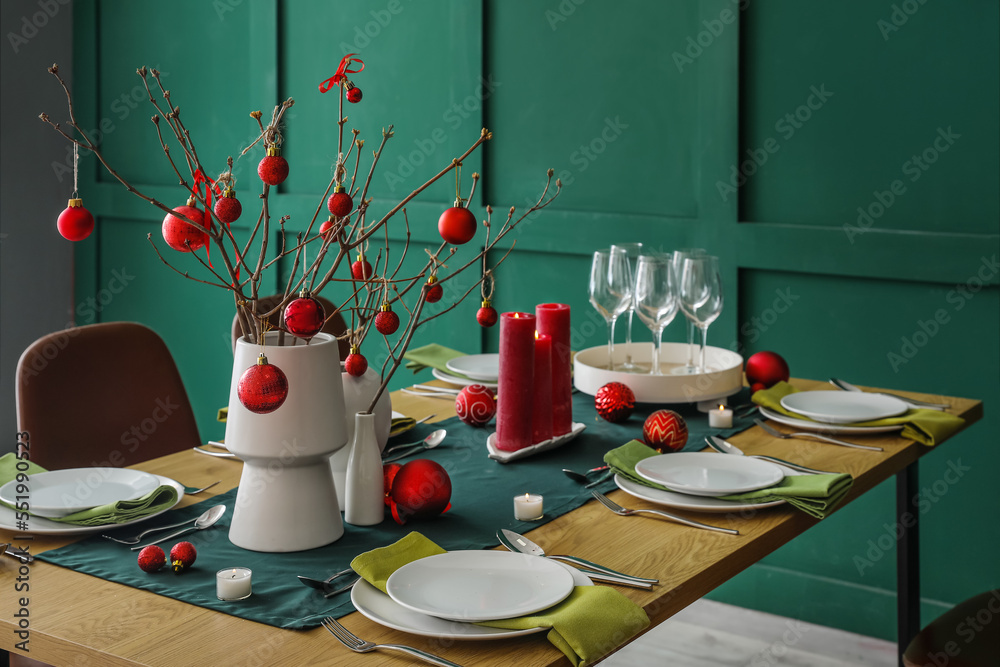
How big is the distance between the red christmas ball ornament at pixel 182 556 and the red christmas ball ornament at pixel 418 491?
0.84 feet

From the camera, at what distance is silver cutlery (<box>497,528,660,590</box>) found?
1.07m

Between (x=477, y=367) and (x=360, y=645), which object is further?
(x=477, y=367)

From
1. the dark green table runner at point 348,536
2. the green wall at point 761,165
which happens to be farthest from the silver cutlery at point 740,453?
the green wall at point 761,165

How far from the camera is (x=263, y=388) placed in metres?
1.03

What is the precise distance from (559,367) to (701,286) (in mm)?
371

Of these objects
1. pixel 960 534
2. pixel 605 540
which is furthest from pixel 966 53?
pixel 605 540

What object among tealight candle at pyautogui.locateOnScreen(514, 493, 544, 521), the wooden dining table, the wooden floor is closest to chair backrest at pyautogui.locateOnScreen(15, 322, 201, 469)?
the wooden dining table

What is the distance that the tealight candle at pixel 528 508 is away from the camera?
127 centimetres

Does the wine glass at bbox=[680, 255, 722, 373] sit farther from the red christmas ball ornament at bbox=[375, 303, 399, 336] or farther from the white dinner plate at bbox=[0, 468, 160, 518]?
the white dinner plate at bbox=[0, 468, 160, 518]

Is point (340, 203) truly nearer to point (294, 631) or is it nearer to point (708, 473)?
point (294, 631)

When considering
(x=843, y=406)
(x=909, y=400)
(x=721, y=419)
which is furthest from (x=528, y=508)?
(x=909, y=400)

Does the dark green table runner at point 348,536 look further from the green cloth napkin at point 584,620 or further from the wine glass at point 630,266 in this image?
the wine glass at point 630,266

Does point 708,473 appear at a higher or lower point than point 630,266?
lower

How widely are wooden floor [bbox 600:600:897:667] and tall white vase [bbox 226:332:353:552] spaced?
55.9 inches
